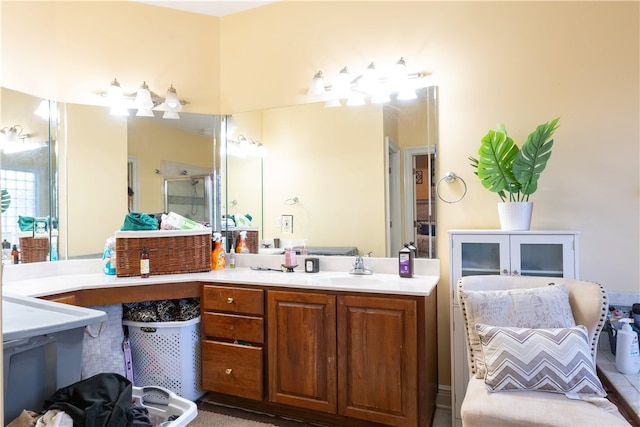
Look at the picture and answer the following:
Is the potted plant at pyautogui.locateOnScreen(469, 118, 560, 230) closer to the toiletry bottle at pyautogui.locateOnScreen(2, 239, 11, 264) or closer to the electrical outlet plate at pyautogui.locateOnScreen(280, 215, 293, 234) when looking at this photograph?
the electrical outlet plate at pyautogui.locateOnScreen(280, 215, 293, 234)

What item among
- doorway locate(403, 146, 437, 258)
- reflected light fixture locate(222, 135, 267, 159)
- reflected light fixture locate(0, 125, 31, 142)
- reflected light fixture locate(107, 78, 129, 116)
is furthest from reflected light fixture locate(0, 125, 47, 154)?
doorway locate(403, 146, 437, 258)

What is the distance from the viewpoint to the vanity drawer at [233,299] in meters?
2.11

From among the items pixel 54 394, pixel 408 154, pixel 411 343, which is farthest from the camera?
pixel 408 154

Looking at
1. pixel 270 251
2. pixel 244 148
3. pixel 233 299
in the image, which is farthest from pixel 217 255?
pixel 244 148

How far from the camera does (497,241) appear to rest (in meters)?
1.96

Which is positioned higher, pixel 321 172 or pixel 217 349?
pixel 321 172

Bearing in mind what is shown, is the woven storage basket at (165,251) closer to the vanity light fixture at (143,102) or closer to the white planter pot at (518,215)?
the vanity light fixture at (143,102)

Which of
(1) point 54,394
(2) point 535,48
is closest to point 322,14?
(2) point 535,48

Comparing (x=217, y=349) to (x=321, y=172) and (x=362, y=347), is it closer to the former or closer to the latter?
(x=362, y=347)

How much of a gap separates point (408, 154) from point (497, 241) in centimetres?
75

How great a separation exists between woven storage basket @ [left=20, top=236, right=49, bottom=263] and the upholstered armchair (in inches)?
102

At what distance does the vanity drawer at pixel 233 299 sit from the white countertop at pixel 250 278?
5cm

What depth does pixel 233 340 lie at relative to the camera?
2.18 m

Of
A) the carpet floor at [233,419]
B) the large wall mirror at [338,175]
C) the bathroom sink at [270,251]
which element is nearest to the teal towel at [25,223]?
the large wall mirror at [338,175]
